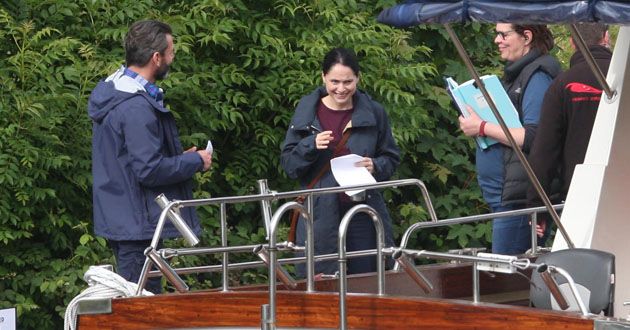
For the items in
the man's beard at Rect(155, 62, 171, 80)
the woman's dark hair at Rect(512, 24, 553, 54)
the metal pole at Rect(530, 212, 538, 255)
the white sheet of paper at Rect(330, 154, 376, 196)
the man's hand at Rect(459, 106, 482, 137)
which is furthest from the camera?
the woman's dark hair at Rect(512, 24, 553, 54)

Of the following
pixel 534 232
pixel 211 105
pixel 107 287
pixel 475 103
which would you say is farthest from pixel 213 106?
pixel 107 287

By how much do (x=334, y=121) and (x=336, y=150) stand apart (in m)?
0.18

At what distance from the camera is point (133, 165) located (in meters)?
8.71

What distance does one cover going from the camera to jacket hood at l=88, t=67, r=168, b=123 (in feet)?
28.9

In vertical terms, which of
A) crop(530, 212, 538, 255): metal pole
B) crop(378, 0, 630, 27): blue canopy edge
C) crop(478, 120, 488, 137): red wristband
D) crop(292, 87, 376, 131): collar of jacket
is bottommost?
crop(530, 212, 538, 255): metal pole

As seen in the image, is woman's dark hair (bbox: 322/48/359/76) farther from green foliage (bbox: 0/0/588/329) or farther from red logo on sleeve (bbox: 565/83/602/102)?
green foliage (bbox: 0/0/588/329)

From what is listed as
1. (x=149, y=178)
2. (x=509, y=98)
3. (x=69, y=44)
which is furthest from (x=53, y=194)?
(x=509, y=98)

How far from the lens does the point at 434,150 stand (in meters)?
12.3

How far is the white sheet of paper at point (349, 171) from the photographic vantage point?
930 centimetres

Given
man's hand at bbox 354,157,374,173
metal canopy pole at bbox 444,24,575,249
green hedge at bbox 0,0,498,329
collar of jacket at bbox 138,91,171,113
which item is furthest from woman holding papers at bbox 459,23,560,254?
metal canopy pole at bbox 444,24,575,249

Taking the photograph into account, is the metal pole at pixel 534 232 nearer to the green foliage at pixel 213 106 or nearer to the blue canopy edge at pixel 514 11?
the blue canopy edge at pixel 514 11

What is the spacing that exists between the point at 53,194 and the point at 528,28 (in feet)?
10.2

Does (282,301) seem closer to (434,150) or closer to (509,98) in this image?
(509,98)

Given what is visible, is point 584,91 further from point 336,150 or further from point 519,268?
point 519,268
